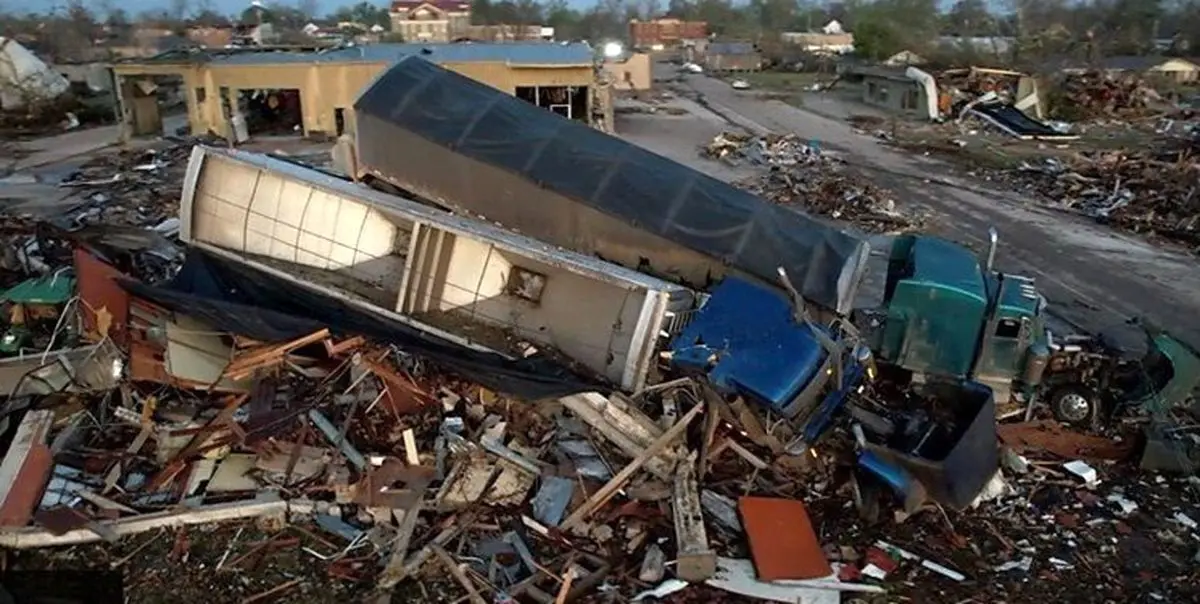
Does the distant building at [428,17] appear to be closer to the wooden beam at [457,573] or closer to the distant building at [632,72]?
the distant building at [632,72]

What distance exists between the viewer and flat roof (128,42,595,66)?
28016mm

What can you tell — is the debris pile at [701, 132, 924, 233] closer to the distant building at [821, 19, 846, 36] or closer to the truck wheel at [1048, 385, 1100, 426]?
the truck wheel at [1048, 385, 1100, 426]

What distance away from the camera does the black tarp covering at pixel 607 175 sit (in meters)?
9.65

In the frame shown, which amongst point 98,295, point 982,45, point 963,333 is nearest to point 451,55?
point 98,295

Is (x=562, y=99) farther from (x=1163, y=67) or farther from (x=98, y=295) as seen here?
(x=1163, y=67)

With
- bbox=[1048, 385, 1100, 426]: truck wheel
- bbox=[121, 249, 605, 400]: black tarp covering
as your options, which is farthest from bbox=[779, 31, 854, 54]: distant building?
bbox=[121, 249, 605, 400]: black tarp covering

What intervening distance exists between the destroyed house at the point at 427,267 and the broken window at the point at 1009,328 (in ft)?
9.95

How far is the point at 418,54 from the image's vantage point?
27781 millimetres

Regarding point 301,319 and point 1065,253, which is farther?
point 1065,253

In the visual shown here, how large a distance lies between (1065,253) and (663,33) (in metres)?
84.1

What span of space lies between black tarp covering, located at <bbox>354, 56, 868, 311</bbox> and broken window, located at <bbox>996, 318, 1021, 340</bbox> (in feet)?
5.01

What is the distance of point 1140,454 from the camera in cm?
843

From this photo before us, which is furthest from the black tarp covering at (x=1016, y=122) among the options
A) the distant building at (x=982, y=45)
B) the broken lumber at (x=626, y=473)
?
the broken lumber at (x=626, y=473)

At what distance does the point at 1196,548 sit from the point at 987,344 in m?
2.47
